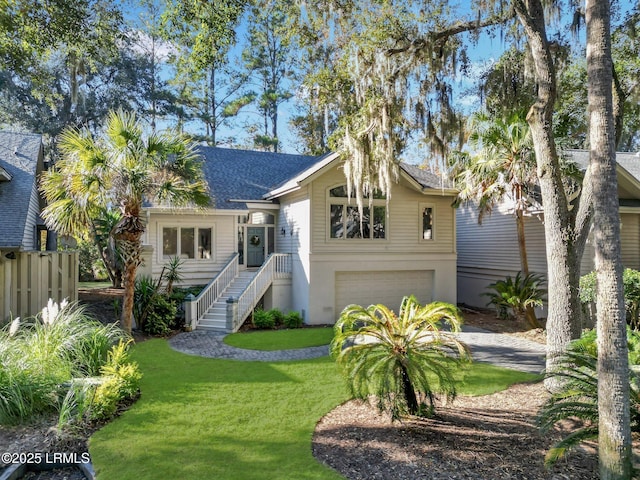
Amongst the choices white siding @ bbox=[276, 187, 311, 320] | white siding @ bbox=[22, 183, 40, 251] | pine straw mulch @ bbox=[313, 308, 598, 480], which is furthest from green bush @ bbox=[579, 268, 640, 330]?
white siding @ bbox=[22, 183, 40, 251]

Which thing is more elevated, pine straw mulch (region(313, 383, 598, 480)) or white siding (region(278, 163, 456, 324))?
white siding (region(278, 163, 456, 324))

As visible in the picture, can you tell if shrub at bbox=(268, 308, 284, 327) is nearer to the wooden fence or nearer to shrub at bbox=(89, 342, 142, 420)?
the wooden fence

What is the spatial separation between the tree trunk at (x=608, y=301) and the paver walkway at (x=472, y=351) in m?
4.68

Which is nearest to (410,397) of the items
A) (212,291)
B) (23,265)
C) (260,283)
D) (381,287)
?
(260,283)

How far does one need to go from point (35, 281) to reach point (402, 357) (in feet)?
35.0

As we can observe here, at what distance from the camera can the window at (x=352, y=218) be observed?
45.1 feet

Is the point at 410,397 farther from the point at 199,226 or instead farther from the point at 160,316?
the point at 199,226

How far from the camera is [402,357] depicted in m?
4.95

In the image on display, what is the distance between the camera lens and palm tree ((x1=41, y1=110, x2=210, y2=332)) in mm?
9180

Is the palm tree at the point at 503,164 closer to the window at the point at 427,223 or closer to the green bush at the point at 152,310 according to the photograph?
the window at the point at 427,223

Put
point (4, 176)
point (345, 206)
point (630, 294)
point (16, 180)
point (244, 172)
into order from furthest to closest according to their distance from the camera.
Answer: point (244, 172)
point (345, 206)
point (16, 180)
point (4, 176)
point (630, 294)

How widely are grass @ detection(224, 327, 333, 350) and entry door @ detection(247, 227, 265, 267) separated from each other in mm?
4415

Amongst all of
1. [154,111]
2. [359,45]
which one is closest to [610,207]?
[359,45]

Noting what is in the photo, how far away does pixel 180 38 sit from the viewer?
837 cm
